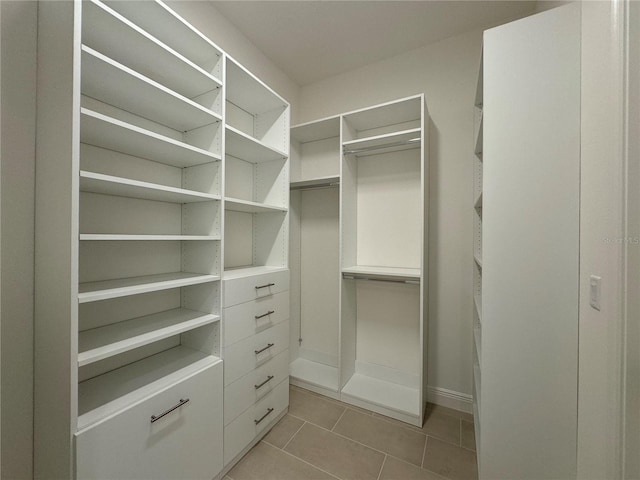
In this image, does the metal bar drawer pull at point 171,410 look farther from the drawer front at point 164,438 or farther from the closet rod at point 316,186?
the closet rod at point 316,186

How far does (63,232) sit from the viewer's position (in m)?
0.91

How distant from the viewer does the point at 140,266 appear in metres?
1.40

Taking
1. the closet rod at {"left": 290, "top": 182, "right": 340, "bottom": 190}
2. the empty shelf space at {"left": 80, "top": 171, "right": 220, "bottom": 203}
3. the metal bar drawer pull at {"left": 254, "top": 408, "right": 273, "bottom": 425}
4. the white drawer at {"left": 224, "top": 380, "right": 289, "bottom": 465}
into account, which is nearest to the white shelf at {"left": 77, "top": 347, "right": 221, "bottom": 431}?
the white drawer at {"left": 224, "top": 380, "right": 289, "bottom": 465}

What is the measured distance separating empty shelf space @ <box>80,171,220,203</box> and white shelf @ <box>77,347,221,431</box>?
87 cm

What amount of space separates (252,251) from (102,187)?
115cm

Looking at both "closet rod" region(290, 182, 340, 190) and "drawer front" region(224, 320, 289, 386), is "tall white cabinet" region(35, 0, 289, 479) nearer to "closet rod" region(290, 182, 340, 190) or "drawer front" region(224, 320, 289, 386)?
"drawer front" region(224, 320, 289, 386)

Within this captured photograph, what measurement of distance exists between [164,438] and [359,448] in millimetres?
1146

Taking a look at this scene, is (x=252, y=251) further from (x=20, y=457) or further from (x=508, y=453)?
(x=508, y=453)

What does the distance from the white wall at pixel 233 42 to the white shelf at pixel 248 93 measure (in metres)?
0.37

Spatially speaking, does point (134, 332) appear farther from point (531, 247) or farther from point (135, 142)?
point (531, 247)

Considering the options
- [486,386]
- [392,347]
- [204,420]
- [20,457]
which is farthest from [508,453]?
[20,457]

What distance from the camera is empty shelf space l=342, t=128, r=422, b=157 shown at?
1915mm

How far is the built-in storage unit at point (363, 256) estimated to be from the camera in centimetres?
206

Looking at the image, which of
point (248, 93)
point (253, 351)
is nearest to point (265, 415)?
point (253, 351)
